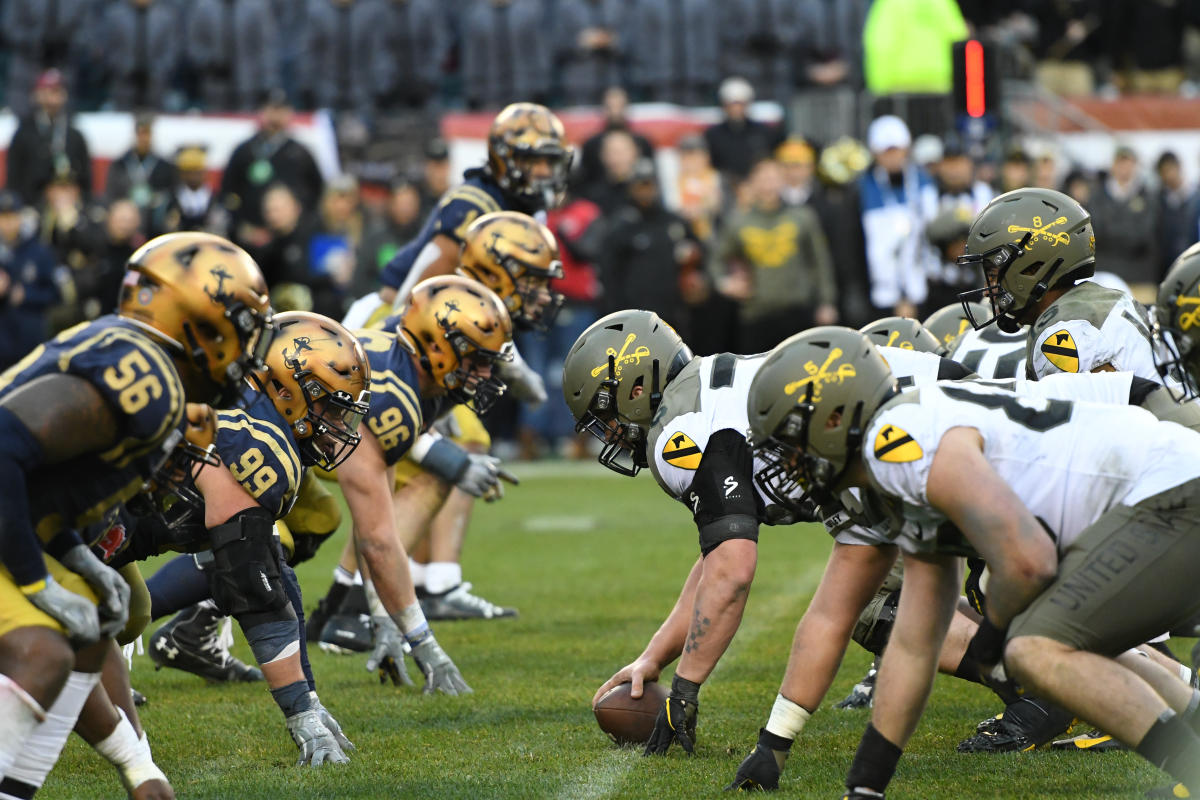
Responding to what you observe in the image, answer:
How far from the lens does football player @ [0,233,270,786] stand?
3789 mm

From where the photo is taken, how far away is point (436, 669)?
6.17m

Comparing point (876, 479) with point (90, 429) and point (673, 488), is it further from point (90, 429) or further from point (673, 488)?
point (90, 429)

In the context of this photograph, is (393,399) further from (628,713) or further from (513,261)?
(628,713)

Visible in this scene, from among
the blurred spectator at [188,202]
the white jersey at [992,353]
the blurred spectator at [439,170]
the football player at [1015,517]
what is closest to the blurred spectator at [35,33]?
the blurred spectator at [188,202]

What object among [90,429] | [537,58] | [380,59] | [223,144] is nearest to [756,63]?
[537,58]

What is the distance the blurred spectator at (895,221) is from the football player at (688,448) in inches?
284

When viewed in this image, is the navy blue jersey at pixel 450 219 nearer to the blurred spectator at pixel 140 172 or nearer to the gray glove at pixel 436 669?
the gray glove at pixel 436 669

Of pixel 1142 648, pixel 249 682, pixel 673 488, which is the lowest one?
pixel 249 682

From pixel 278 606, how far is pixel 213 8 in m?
12.8

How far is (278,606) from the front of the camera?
514 cm

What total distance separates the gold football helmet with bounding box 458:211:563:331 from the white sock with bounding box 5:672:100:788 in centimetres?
355

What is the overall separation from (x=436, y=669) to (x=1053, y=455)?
9.23 feet

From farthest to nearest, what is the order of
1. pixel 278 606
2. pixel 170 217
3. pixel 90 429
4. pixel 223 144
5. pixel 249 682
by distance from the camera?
pixel 223 144
pixel 170 217
pixel 249 682
pixel 278 606
pixel 90 429

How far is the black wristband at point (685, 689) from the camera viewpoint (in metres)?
5.12
